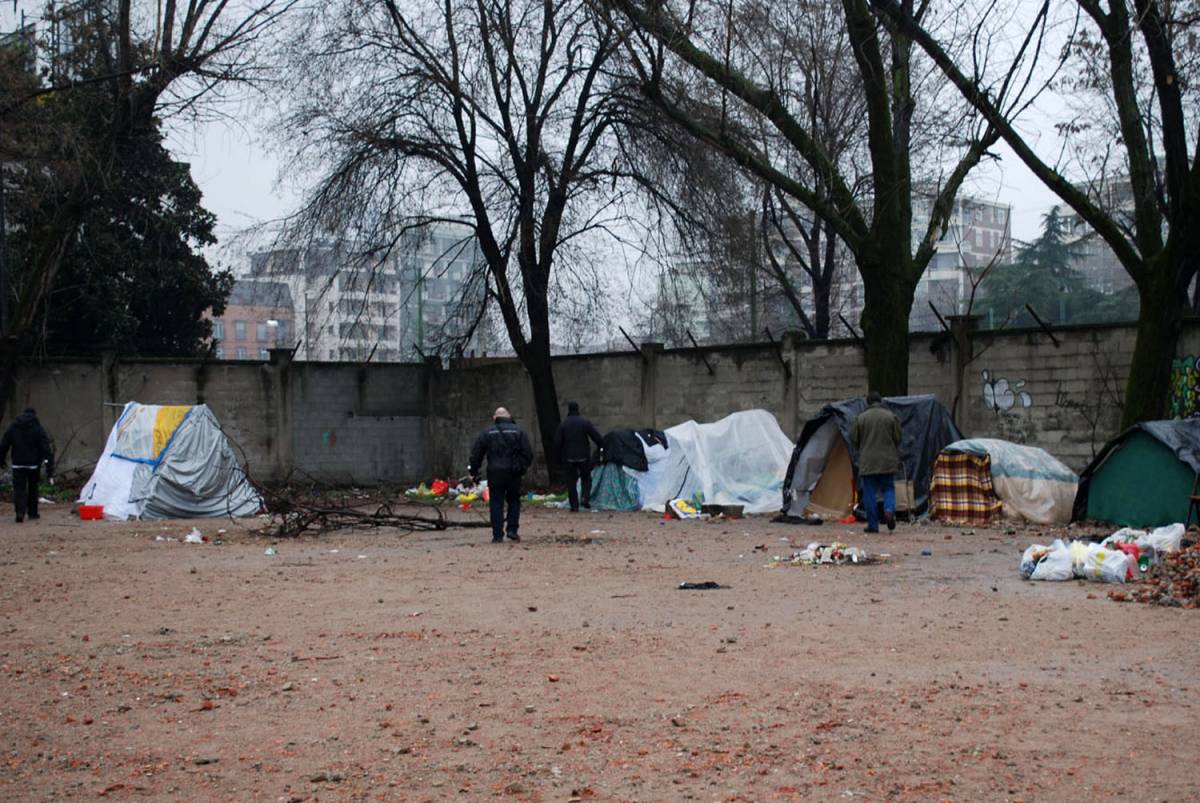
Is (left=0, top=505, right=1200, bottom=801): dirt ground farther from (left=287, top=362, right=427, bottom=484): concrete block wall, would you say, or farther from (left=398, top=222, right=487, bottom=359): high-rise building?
(left=287, top=362, right=427, bottom=484): concrete block wall

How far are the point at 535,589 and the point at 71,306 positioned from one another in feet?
77.4

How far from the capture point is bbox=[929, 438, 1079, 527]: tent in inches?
666

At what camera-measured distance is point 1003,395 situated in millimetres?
20281

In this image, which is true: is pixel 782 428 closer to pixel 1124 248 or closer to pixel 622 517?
pixel 622 517

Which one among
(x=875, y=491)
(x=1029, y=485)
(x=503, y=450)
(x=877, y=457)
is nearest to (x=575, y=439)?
(x=503, y=450)

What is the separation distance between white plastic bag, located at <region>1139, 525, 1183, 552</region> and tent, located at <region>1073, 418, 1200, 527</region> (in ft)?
9.75

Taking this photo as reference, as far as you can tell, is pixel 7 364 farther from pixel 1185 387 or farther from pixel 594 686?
pixel 594 686

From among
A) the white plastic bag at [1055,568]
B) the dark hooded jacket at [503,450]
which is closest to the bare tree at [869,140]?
the dark hooded jacket at [503,450]

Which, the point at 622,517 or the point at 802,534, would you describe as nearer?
the point at 802,534

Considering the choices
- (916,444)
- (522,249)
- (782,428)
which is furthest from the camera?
(522,249)

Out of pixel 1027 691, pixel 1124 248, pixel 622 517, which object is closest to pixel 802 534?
pixel 622 517

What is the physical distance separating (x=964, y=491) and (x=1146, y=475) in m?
2.81

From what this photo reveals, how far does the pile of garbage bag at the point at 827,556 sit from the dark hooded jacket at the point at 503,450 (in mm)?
3927

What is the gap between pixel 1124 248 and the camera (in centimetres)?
1705
